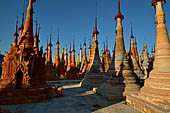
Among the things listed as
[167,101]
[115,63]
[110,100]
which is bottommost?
[110,100]

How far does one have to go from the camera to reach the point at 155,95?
5820 mm

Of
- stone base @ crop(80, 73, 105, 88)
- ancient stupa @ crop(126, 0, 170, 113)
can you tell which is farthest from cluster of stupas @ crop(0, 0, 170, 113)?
stone base @ crop(80, 73, 105, 88)

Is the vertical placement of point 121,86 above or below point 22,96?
above

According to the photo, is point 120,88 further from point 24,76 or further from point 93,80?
point 24,76

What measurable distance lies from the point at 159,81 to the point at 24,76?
8.99 meters

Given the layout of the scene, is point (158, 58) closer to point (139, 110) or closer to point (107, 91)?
point (139, 110)

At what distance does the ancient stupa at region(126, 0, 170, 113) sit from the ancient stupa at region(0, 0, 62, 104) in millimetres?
6678

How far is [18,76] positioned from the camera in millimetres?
9328

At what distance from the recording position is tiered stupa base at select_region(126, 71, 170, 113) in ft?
17.3

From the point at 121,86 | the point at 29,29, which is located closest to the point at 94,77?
the point at 121,86

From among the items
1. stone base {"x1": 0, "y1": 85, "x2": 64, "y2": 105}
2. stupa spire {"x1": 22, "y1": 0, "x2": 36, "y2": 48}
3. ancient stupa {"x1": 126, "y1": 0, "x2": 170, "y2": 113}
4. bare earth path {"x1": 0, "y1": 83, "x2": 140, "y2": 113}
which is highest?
stupa spire {"x1": 22, "y1": 0, "x2": 36, "y2": 48}

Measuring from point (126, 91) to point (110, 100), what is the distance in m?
1.57

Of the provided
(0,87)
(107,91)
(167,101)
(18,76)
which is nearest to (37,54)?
(18,76)

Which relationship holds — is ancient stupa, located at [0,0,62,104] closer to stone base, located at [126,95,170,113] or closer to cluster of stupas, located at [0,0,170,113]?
cluster of stupas, located at [0,0,170,113]
